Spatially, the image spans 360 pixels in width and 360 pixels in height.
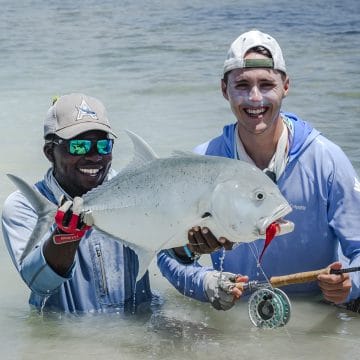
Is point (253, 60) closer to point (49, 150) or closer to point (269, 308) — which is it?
point (49, 150)

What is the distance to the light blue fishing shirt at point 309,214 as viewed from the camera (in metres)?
4.95

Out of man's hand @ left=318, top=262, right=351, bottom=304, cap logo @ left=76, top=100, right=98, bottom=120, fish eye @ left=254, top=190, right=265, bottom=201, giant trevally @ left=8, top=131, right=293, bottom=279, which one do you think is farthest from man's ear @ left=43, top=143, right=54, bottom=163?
man's hand @ left=318, top=262, right=351, bottom=304

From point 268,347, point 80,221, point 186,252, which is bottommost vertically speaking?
point 268,347

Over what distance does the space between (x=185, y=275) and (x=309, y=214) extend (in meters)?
0.77

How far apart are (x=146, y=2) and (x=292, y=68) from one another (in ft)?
50.0

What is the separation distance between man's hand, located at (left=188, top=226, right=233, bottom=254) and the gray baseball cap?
885mm

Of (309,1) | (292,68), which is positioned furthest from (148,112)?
(309,1)

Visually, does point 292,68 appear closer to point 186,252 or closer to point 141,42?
point 141,42

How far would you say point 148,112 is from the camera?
463 inches

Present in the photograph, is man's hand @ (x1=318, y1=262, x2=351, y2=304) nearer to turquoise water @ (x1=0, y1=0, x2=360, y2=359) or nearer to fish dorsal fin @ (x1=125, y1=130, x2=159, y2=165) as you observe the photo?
turquoise water @ (x1=0, y1=0, x2=360, y2=359)

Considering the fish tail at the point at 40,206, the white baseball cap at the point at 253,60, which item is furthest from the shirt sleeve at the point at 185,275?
the white baseball cap at the point at 253,60

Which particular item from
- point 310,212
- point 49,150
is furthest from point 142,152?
point 310,212

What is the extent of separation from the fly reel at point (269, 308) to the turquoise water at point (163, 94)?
0.08 meters

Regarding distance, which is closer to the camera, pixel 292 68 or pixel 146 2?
pixel 292 68
